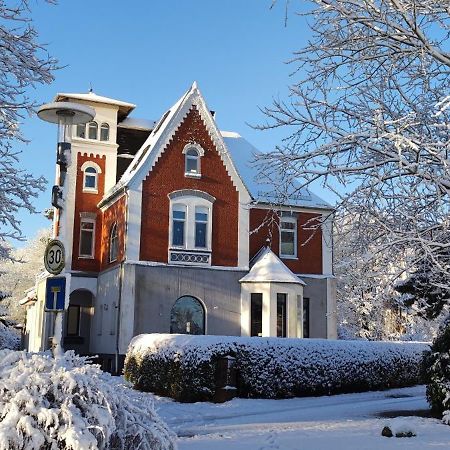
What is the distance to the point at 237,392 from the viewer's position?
55.5 feet

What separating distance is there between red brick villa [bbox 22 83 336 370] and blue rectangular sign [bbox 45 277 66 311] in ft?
48.3

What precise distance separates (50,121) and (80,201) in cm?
2007

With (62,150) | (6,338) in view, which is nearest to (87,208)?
(6,338)

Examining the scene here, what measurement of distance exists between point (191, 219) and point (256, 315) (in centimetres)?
506

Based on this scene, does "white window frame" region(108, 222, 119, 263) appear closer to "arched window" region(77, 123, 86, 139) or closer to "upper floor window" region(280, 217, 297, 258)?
"arched window" region(77, 123, 86, 139)

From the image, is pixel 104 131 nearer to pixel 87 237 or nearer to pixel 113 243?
pixel 87 237

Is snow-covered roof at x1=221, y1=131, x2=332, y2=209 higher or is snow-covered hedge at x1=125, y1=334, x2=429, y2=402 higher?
snow-covered roof at x1=221, y1=131, x2=332, y2=209

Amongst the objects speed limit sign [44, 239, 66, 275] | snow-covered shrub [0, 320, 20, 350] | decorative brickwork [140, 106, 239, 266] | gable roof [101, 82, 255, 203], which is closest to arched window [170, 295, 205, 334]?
decorative brickwork [140, 106, 239, 266]

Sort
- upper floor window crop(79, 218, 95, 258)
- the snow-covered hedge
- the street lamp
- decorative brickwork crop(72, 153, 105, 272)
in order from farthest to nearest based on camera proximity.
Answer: upper floor window crop(79, 218, 95, 258) < decorative brickwork crop(72, 153, 105, 272) < the snow-covered hedge < the street lamp

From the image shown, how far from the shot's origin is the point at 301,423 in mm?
12477

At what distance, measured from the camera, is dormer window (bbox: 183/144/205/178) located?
90.1 ft

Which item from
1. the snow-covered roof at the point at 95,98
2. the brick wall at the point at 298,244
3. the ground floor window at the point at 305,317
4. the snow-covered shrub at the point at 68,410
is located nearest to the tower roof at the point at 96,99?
the snow-covered roof at the point at 95,98

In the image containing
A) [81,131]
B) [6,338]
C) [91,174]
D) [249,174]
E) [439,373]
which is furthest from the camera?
[6,338]

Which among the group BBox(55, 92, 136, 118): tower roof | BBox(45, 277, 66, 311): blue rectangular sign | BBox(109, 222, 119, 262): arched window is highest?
BBox(55, 92, 136, 118): tower roof
